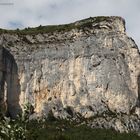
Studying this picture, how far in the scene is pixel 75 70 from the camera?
116 m

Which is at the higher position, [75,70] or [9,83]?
[75,70]

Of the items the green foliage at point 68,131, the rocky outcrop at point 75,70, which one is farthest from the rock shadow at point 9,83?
the green foliage at point 68,131

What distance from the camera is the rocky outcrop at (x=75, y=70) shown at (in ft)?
362

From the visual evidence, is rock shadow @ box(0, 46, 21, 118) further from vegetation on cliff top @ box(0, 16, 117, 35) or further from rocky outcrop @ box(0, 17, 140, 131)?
vegetation on cliff top @ box(0, 16, 117, 35)

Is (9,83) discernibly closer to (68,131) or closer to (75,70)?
(75,70)

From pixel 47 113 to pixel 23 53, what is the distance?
17.0m

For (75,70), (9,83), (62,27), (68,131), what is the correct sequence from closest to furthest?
(68,131), (75,70), (9,83), (62,27)

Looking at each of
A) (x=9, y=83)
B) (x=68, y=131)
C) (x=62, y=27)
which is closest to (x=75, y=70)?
(x=62, y=27)

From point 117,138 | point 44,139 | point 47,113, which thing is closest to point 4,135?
point 44,139

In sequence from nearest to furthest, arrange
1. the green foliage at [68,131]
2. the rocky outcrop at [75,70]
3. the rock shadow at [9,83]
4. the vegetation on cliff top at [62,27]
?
the green foliage at [68,131] → the rocky outcrop at [75,70] → the rock shadow at [9,83] → the vegetation on cliff top at [62,27]

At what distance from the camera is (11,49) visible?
387 feet

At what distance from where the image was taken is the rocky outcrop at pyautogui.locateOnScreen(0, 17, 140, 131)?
362 feet

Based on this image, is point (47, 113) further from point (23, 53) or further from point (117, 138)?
point (117, 138)

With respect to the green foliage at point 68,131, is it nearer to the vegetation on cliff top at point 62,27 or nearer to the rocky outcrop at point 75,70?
the rocky outcrop at point 75,70
